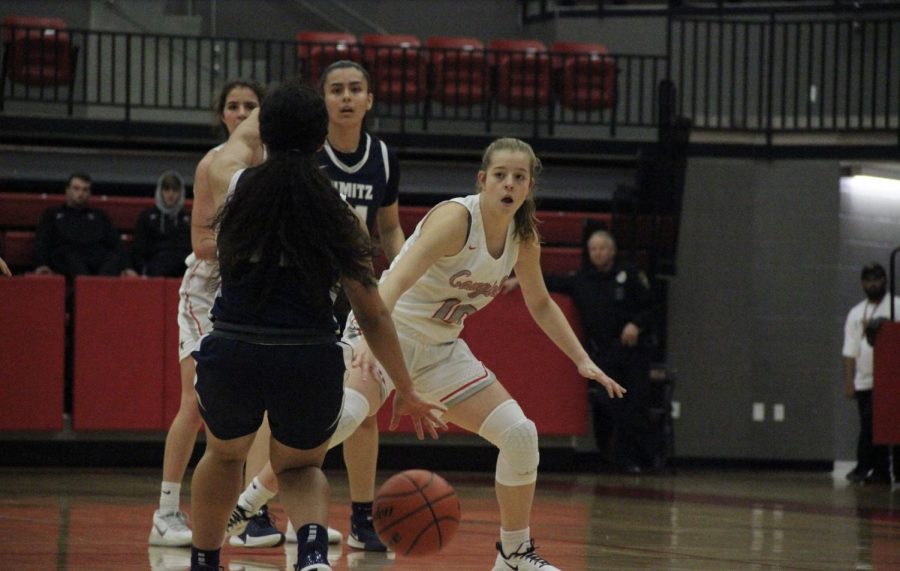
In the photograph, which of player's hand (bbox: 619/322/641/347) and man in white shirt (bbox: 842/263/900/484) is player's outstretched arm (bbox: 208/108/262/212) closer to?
player's hand (bbox: 619/322/641/347)

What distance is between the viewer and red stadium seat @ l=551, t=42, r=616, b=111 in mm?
14812

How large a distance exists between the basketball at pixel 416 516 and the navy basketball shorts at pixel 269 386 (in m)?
1.00

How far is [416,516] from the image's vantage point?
505 centimetres

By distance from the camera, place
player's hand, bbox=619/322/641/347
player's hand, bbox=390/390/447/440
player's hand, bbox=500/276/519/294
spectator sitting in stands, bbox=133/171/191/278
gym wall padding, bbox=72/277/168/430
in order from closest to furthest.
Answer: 1. player's hand, bbox=390/390/447/440
2. gym wall padding, bbox=72/277/168/430
3. player's hand, bbox=500/276/519/294
4. spectator sitting in stands, bbox=133/171/191/278
5. player's hand, bbox=619/322/641/347

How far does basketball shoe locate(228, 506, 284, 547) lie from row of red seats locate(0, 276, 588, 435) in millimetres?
5102

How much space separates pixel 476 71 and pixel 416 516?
10.6 m

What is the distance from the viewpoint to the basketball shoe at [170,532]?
6117 millimetres

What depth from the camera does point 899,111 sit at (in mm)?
14898

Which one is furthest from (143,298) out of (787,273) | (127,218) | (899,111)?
(899,111)

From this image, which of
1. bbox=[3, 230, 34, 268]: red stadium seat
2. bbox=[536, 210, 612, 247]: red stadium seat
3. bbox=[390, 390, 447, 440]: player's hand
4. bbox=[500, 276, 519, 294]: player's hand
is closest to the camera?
bbox=[390, 390, 447, 440]: player's hand

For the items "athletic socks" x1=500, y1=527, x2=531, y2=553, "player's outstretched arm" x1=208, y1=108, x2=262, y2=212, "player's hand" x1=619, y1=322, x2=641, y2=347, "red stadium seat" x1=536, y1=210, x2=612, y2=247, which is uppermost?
"player's outstretched arm" x1=208, y1=108, x2=262, y2=212

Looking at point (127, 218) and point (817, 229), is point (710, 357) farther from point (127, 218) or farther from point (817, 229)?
point (127, 218)

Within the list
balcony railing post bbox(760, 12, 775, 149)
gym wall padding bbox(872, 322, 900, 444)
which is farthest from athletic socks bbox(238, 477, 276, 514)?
balcony railing post bbox(760, 12, 775, 149)

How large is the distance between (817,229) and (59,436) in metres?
7.68
